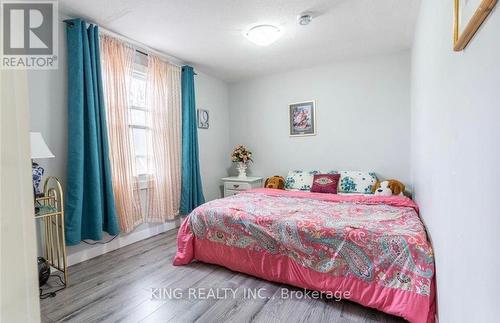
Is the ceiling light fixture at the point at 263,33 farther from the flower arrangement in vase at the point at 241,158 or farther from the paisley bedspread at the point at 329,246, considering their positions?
the flower arrangement in vase at the point at 241,158

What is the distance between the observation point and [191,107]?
373 cm

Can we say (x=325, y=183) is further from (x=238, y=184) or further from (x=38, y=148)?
(x=38, y=148)

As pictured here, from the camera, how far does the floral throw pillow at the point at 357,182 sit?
3401 millimetres

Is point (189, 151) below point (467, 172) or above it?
above

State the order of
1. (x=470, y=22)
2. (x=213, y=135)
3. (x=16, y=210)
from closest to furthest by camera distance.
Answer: (x=16, y=210), (x=470, y=22), (x=213, y=135)

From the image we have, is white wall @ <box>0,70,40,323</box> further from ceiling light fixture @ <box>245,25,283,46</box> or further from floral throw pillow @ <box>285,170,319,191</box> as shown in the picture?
floral throw pillow @ <box>285,170,319,191</box>

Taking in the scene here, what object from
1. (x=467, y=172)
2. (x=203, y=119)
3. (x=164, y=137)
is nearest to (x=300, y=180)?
(x=203, y=119)

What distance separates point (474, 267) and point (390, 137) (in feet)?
9.86

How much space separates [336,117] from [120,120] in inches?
115

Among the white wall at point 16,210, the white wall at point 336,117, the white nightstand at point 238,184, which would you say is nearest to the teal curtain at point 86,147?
the white nightstand at point 238,184

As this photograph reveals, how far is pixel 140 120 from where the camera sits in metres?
3.18

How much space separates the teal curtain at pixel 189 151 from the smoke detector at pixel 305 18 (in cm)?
184

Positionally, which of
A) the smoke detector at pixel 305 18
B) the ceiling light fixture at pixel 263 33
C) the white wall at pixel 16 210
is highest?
the smoke detector at pixel 305 18

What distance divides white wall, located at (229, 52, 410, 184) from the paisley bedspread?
1.10 metres
